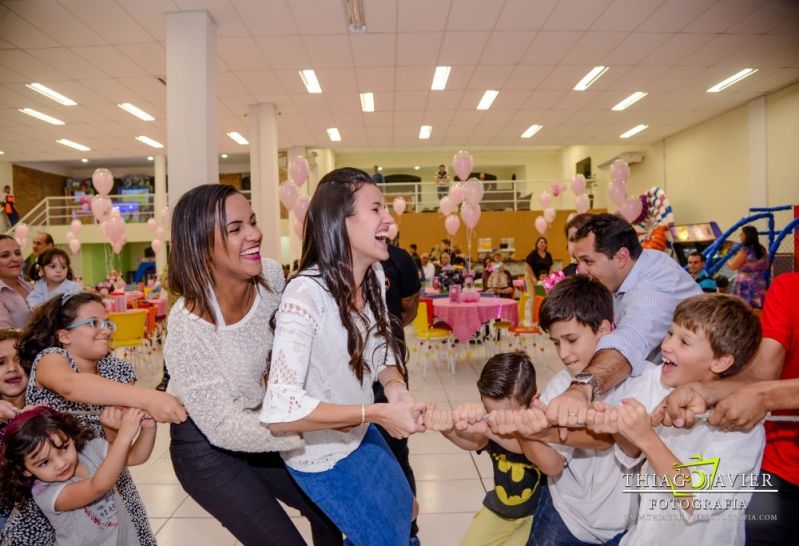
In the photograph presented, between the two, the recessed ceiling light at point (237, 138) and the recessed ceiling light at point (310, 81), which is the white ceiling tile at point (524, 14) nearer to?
the recessed ceiling light at point (310, 81)

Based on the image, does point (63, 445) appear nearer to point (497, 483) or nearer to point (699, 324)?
point (497, 483)

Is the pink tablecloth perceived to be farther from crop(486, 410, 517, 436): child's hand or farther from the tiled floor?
crop(486, 410, 517, 436): child's hand

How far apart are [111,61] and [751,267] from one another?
9432 mm

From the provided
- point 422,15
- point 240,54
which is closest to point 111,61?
point 240,54

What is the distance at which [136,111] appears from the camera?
9859 millimetres

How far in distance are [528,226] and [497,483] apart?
1562cm

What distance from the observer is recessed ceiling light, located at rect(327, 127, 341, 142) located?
11.8 meters

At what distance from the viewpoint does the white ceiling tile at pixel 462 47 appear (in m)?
6.75

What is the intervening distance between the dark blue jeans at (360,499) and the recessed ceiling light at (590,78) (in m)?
8.43

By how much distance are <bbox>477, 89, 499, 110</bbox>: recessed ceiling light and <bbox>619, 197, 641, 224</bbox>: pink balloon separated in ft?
12.2

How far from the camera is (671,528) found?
1380 millimetres

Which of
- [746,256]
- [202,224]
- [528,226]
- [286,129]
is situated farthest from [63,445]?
[528,226]

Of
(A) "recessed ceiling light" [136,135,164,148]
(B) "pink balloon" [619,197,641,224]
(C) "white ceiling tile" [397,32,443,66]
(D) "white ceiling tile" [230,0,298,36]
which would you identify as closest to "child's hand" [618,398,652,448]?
(D) "white ceiling tile" [230,0,298,36]

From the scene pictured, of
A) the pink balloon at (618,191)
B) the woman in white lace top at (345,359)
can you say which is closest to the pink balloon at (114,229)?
the pink balloon at (618,191)
